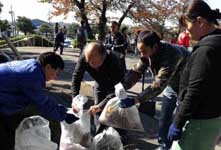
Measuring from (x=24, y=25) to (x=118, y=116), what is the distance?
53.0 metres

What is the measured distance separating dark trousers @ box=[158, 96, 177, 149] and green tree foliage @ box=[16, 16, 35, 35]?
169 ft

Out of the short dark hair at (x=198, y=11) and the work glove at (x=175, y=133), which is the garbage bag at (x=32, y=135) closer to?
the work glove at (x=175, y=133)

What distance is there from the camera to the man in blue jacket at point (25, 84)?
11.4ft

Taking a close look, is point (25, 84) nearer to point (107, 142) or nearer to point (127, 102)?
point (127, 102)

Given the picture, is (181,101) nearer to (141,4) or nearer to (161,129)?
(161,129)

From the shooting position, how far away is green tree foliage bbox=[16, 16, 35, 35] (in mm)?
56031

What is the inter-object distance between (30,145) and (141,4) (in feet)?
89.1

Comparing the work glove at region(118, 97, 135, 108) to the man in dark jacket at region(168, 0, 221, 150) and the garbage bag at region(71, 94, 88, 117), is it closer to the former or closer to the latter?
the garbage bag at region(71, 94, 88, 117)

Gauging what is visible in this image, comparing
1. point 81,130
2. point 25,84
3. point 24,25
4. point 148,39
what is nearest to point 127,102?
point 81,130

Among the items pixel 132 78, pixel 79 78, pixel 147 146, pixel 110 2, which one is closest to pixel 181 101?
pixel 132 78

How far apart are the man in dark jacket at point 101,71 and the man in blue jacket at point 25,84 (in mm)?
978

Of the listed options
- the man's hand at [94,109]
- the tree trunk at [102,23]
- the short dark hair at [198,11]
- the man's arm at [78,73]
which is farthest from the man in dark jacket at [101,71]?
the tree trunk at [102,23]

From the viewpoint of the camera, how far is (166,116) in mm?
5352

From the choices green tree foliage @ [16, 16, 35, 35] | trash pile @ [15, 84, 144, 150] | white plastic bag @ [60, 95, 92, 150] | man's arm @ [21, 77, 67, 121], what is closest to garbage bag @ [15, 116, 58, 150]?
trash pile @ [15, 84, 144, 150]
